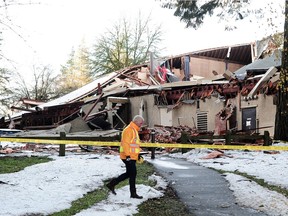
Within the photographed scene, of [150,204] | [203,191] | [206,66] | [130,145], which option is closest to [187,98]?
[206,66]

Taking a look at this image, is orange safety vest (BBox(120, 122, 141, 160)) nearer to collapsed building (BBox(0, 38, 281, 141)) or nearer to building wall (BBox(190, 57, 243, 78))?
collapsed building (BBox(0, 38, 281, 141))

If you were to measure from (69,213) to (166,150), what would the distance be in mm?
12507

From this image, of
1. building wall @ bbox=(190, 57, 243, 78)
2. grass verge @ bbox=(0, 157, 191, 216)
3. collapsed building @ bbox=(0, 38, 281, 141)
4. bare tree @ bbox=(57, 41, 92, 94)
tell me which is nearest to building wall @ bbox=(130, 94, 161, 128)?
collapsed building @ bbox=(0, 38, 281, 141)

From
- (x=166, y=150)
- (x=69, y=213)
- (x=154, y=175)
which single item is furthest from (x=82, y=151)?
(x=69, y=213)

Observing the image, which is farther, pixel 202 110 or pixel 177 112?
pixel 177 112

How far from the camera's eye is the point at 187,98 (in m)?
24.3

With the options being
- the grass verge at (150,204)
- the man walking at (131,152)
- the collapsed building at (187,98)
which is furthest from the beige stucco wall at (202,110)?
the man walking at (131,152)

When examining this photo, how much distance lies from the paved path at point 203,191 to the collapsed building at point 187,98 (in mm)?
6370

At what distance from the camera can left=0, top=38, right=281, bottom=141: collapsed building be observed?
20.9 metres

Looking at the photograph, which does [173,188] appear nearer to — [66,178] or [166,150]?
[66,178]

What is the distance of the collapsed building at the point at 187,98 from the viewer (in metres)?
20.9

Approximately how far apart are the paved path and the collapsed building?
637cm

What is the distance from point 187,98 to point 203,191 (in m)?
16.5

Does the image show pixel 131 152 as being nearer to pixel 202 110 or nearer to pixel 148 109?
pixel 202 110
